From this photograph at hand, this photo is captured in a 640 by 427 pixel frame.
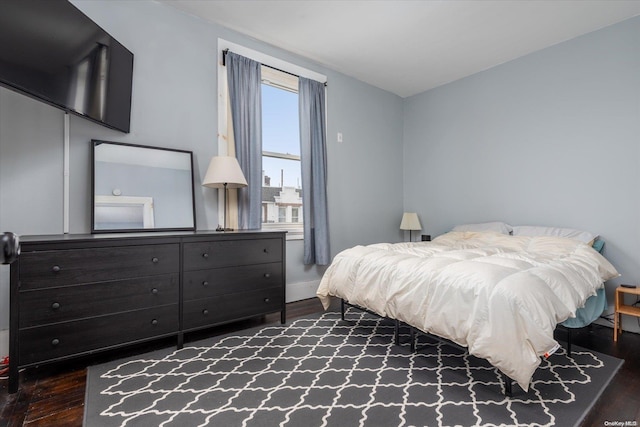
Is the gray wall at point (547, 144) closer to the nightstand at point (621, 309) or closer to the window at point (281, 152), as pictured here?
the nightstand at point (621, 309)

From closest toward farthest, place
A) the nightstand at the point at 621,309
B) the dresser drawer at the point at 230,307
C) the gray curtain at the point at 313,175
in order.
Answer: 1. the dresser drawer at the point at 230,307
2. the nightstand at the point at 621,309
3. the gray curtain at the point at 313,175

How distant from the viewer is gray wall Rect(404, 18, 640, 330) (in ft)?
9.39

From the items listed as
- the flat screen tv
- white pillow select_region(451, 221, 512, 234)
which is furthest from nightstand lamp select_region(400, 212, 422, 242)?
the flat screen tv

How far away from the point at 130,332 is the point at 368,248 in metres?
1.84

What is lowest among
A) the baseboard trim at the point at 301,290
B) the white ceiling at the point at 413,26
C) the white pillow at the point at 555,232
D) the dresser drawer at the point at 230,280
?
the baseboard trim at the point at 301,290

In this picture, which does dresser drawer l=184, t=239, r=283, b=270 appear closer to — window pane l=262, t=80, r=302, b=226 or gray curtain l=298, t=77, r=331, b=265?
window pane l=262, t=80, r=302, b=226

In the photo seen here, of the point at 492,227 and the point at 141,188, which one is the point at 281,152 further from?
the point at 492,227

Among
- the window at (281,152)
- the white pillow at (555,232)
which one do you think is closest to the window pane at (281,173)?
the window at (281,152)

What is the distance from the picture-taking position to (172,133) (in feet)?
9.13

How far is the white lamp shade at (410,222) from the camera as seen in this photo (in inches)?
173

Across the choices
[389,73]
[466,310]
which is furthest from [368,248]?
[389,73]

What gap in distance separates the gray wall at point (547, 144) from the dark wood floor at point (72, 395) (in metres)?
1.22

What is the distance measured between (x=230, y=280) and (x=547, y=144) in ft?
11.4

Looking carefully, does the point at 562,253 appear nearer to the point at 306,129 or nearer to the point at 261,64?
the point at 306,129
